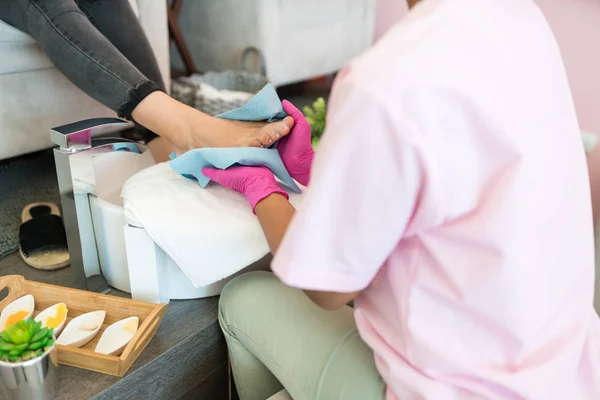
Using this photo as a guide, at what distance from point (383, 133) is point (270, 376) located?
45cm

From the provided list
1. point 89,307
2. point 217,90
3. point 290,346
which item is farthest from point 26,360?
point 217,90

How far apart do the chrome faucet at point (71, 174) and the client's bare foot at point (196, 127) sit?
0.07 meters

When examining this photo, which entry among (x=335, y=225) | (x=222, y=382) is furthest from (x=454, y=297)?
(x=222, y=382)

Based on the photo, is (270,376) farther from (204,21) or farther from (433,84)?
(204,21)

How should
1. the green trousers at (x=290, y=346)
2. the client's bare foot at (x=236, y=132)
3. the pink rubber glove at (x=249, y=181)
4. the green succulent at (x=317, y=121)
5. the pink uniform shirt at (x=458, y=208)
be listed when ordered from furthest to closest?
the green succulent at (x=317, y=121) → the client's bare foot at (x=236, y=132) → the pink rubber glove at (x=249, y=181) → the green trousers at (x=290, y=346) → the pink uniform shirt at (x=458, y=208)

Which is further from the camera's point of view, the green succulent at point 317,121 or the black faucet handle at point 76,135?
the green succulent at point 317,121

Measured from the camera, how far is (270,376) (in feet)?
2.44

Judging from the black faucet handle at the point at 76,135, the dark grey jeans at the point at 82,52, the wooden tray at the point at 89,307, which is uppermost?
the dark grey jeans at the point at 82,52

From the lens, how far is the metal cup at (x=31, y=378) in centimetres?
61

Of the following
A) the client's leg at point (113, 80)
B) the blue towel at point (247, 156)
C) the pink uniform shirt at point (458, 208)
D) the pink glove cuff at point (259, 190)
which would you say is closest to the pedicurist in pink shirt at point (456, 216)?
the pink uniform shirt at point (458, 208)

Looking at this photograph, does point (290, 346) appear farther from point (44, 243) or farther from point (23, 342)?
point (44, 243)

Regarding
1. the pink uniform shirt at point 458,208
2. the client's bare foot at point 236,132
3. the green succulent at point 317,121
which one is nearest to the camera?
the pink uniform shirt at point 458,208

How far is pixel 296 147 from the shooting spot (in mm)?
825

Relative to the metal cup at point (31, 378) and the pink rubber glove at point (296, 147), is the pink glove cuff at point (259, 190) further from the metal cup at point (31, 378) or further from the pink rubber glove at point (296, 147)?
the metal cup at point (31, 378)
